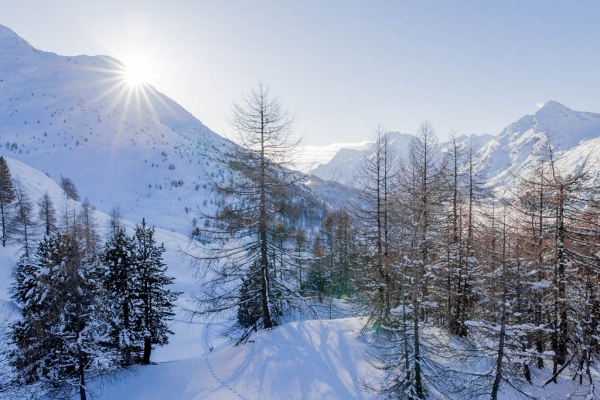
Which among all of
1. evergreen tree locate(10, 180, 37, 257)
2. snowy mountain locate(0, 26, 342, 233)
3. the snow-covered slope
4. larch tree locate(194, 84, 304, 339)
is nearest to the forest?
larch tree locate(194, 84, 304, 339)

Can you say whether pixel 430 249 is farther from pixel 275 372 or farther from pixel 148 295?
pixel 148 295

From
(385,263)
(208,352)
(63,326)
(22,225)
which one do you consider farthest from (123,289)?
(22,225)

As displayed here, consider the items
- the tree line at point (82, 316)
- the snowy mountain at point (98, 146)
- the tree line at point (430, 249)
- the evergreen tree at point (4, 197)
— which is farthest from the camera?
the snowy mountain at point (98, 146)

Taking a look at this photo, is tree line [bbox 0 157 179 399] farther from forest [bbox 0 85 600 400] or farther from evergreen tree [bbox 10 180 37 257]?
evergreen tree [bbox 10 180 37 257]

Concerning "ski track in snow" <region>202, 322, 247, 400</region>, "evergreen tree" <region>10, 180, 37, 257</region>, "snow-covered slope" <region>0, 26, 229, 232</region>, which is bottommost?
"ski track in snow" <region>202, 322, 247, 400</region>

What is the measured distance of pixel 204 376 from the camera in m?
12.7

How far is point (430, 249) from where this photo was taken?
1133cm

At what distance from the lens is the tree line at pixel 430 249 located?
10078mm

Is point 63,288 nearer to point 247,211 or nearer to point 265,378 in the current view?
point 247,211

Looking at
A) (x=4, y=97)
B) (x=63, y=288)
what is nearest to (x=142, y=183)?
(x=4, y=97)

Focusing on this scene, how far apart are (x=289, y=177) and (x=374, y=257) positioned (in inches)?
244

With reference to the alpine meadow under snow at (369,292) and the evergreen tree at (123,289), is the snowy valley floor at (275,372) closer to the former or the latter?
the alpine meadow under snow at (369,292)

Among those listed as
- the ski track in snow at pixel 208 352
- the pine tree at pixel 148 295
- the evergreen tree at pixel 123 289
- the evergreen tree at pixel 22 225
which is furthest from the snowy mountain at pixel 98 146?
the evergreen tree at pixel 123 289

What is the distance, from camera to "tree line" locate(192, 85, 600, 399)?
1008cm
